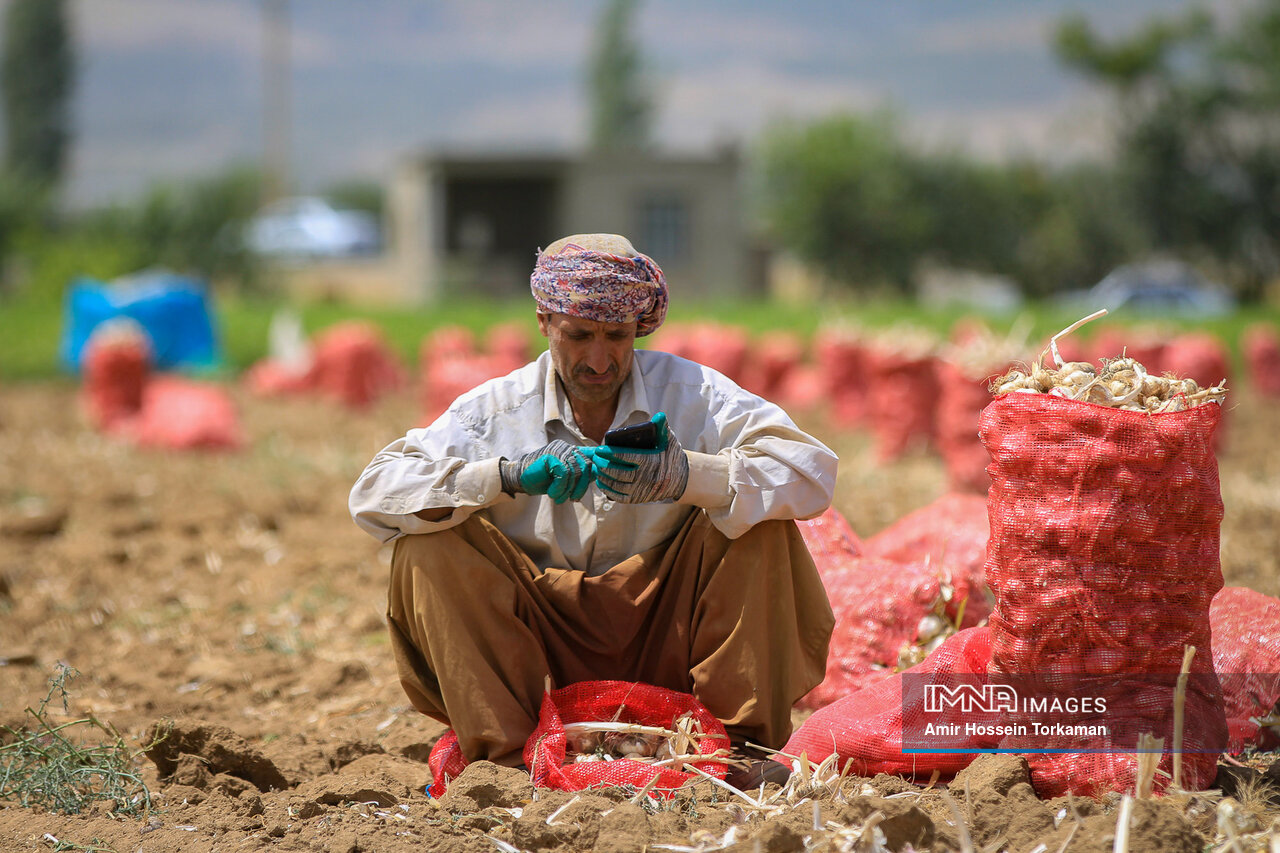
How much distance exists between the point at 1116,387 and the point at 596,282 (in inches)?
44.4

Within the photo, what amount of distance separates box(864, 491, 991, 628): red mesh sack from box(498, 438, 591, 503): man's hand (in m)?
1.18

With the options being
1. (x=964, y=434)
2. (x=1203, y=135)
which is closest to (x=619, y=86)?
(x=1203, y=135)

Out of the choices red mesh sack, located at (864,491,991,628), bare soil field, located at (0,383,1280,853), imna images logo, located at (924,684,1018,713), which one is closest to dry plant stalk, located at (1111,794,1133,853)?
bare soil field, located at (0,383,1280,853)

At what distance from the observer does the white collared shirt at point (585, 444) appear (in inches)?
106

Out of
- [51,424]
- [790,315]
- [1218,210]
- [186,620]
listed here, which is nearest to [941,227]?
[1218,210]

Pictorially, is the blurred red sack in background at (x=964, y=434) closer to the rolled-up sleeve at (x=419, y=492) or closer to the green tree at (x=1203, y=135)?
the rolled-up sleeve at (x=419, y=492)

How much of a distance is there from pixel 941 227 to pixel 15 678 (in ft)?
108

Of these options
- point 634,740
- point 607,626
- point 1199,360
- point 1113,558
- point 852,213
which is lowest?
point 634,740

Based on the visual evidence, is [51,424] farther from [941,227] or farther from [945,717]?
[941,227]

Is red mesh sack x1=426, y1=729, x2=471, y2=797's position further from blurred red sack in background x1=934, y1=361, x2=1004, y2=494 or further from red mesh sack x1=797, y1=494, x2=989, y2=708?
blurred red sack in background x1=934, y1=361, x2=1004, y2=494

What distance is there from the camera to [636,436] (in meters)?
2.59

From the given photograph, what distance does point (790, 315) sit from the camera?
1834cm

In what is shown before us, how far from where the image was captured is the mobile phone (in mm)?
2586

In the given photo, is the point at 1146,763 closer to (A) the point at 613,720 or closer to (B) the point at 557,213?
(A) the point at 613,720
